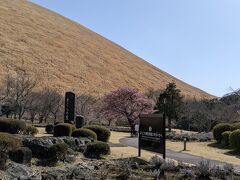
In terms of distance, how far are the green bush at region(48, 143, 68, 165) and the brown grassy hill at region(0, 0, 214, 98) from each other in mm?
60186

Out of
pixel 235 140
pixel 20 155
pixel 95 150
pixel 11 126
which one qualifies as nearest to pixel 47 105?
pixel 235 140

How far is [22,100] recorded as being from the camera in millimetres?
44375

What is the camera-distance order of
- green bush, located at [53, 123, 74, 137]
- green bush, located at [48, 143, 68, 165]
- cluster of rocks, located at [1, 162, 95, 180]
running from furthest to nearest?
green bush, located at [53, 123, 74, 137], green bush, located at [48, 143, 68, 165], cluster of rocks, located at [1, 162, 95, 180]

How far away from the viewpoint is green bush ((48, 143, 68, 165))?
47.2 feet

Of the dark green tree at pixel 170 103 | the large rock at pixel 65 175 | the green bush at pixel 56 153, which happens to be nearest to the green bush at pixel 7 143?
the green bush at pixel 56 153

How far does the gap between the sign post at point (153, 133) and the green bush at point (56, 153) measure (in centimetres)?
377

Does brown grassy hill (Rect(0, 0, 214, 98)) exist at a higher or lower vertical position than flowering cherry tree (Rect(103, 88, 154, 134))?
higher

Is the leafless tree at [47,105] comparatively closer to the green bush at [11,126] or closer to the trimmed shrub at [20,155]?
the green bush at [11,126]

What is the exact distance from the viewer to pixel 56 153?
47.6 feet

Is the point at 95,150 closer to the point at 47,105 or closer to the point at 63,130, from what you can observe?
the point at 63,130

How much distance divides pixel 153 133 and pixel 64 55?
272 ft

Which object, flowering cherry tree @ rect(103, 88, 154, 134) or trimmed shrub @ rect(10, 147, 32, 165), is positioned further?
flowering cherry tree @ rect(103, 88, 154, 134)

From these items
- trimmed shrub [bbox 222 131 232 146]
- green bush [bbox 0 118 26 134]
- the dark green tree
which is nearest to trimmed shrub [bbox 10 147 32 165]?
green bush [bbox 0 118 26 134]

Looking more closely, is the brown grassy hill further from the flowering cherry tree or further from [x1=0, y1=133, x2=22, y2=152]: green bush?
[x1=0, y1=133, x2=22, y2=152]: green bush
